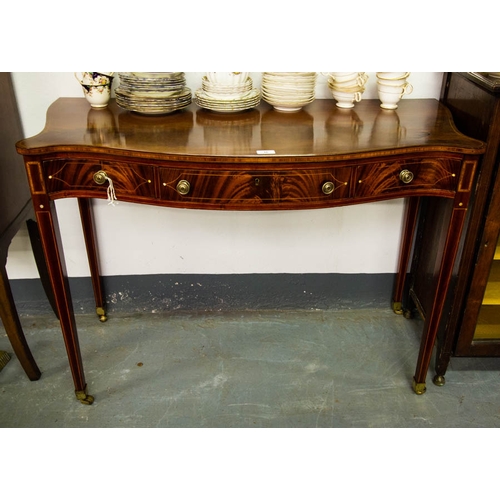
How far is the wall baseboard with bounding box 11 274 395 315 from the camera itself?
2.56 metres

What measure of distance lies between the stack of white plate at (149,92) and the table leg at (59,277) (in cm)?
48

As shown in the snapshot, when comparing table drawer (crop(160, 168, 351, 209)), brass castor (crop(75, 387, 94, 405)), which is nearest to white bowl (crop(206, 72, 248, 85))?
table drawer (crop(160, 168, 351, 209))

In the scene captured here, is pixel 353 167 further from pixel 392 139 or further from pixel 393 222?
pixel 393 222

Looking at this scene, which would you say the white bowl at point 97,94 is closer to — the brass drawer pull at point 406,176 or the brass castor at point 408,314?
the brass drawer pull at point 406,176

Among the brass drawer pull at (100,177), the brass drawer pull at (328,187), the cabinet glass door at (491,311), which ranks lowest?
the cabinet glass door at (491,311)

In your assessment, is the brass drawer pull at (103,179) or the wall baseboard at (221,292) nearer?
the brass drawer pull at (103,179)

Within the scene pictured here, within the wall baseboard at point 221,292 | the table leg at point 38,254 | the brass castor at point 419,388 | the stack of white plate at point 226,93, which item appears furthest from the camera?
the wall baseboard at point 221,292

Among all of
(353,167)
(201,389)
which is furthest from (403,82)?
(201,389)

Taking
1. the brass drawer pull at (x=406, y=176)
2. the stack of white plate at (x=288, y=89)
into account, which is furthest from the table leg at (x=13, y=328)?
the brass drawer pull at (x=406, y=176)

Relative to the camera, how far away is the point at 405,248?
2459 millimetres

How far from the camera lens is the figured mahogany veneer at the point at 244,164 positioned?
1.62m

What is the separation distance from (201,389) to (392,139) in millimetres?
1255

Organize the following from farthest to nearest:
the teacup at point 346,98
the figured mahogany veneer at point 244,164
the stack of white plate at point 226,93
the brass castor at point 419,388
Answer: the brass castor at point 419,388
the teacup at point 346,98
the stack of white plate at point 226,93
the figured mahogany veneer at point 244,164

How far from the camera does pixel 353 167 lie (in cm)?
166
